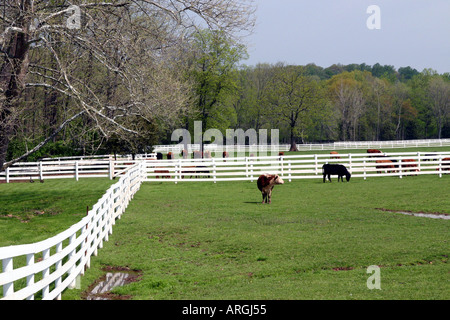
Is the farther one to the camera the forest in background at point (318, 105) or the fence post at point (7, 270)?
the forest in background at point (318, 105)

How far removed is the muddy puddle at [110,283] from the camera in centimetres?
808

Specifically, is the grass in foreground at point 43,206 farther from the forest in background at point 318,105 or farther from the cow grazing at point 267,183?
the forest in background at point 318,105

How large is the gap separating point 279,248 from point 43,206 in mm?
12938

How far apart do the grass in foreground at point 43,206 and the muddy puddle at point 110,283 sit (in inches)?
188

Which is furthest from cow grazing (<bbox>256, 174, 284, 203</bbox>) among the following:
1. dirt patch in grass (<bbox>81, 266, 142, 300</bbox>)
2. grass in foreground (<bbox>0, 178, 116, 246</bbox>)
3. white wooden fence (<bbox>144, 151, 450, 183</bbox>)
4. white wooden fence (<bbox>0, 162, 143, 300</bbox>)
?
dirt patch in grass (<bbox>81, 266, 142, 300</bbox>)

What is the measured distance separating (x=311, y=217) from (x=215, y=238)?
3958 millimetres

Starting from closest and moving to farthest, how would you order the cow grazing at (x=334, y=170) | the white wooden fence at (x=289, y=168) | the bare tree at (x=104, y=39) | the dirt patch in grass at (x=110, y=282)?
1. the dirt patch in grass at (x=110, y=282)
2. the bare tree at (x=104, y=39)
3. the cow grazing at (x=334, y=170)
4. the white wooden fence at (x=289, y=168)

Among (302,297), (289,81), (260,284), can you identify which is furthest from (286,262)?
(289,81)

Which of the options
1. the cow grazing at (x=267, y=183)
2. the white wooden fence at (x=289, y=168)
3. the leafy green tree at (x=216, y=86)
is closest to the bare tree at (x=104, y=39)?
the cow grazing at (x=267, y=183)

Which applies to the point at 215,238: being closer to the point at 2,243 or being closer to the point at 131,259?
the point at 131,259

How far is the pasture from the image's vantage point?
792cm

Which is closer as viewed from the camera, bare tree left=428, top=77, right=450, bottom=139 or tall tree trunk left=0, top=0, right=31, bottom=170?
tall tree trunk left=0, top=0, right=31, bottom=170

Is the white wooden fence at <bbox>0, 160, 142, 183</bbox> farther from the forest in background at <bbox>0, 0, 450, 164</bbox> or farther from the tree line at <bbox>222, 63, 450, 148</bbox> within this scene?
the tree line at <bbox>222, 63, 450, 148</bbox>

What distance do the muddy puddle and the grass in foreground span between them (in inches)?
188
